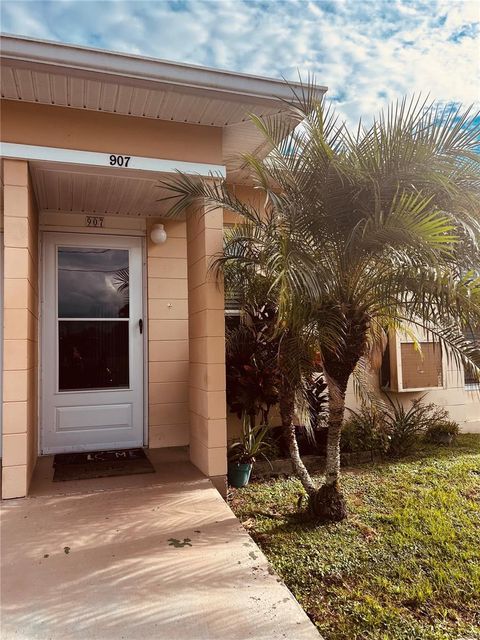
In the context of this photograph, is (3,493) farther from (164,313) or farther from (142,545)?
(164,313)

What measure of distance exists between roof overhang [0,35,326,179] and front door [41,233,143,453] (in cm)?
176

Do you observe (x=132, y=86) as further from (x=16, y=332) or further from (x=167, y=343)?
(x=167, y=343)

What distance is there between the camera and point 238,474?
4492mm

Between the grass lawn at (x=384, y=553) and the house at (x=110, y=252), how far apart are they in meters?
0.83

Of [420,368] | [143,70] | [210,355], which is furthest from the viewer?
[420,368]

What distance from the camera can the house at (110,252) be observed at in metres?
3.54

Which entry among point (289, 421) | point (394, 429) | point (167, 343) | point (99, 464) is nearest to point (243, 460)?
point (289, 421)

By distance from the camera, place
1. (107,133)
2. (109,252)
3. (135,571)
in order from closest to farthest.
Answer: (135,571) < (107,133) < (109,252)

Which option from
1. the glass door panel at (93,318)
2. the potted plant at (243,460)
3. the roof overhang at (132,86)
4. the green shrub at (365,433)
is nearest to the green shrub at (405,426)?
the green shrub at (365,433)

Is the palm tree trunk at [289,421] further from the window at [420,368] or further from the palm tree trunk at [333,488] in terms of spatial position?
the window at [420,368]

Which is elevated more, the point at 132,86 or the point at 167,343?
the point at 132,86

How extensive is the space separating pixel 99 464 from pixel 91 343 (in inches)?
53.0

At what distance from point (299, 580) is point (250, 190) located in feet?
14.2

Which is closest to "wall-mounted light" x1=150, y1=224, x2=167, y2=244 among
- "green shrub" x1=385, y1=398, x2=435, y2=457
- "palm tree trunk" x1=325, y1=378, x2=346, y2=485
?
"palm tree trunk" x1=325, y1=378, x2=346, y2=485
